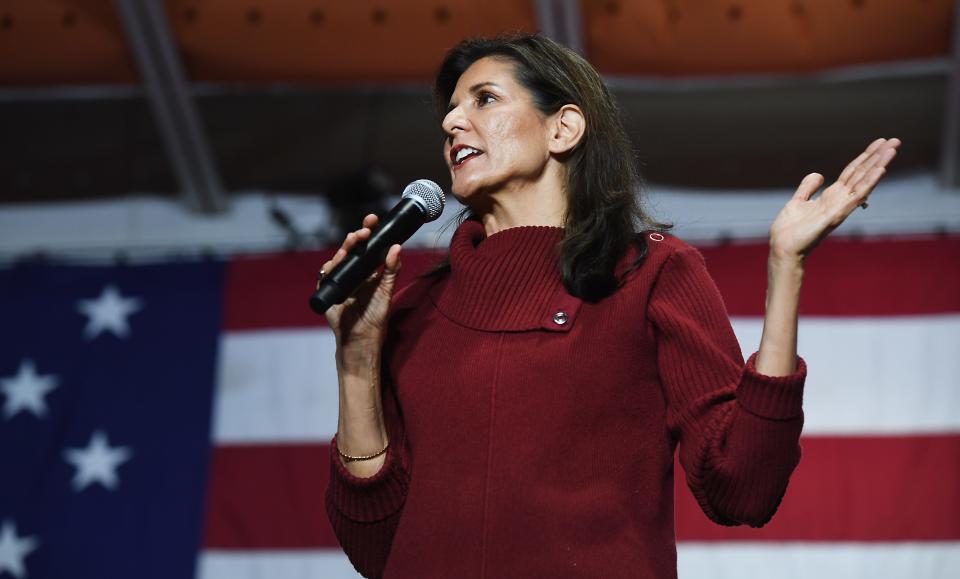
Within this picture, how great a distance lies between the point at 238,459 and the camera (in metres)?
3.53

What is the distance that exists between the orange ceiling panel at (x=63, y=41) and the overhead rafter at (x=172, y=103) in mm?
54

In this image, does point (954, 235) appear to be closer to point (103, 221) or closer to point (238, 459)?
point (238, 459)

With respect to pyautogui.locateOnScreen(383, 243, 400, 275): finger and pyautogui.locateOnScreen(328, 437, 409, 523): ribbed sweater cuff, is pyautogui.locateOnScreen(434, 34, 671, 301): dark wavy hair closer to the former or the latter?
pyautogui.locateOnScreen(383, 243, 400, 275): finger

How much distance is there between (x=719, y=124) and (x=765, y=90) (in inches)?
7.8

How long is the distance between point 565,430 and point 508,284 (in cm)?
23

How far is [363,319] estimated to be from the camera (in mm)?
1535

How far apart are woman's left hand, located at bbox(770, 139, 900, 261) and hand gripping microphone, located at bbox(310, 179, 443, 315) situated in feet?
1.47

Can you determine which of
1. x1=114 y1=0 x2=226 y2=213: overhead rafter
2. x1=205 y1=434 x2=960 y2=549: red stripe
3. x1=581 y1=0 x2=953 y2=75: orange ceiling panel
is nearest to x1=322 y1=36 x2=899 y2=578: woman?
x1=205 y1=434 x2=960 y2=549: red stripe

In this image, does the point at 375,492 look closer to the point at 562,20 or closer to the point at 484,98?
the point at 484,98

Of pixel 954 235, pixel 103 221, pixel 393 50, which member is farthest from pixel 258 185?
pixel 954 235

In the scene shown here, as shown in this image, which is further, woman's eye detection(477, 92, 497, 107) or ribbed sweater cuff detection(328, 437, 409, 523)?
woman's eye detection(477, 92, 497, 107)

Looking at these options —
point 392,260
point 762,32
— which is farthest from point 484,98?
point 762,32

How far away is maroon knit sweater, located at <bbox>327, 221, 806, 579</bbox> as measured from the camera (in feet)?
4.22

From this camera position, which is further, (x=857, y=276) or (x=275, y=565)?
(x=857, y=276)
